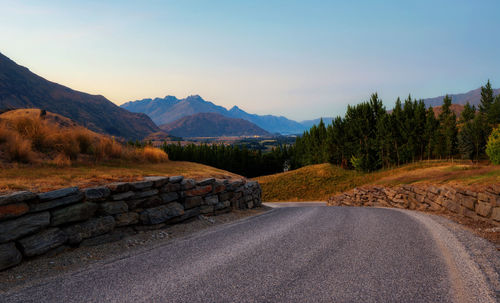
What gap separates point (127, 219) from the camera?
687 cm

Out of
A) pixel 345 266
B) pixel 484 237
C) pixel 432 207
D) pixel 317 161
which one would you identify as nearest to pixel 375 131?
pixel 317 161

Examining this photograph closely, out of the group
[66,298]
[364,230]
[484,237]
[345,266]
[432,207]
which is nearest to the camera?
[66,298]

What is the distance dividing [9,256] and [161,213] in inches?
143

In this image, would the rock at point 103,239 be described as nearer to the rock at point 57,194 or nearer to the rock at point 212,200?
the rock at point 57,194

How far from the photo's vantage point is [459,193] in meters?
10.6

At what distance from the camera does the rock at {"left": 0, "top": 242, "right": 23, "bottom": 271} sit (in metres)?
4.51

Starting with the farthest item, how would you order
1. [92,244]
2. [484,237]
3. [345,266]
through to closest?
1. [484,237]
2. [92,244]
3. [345,266]

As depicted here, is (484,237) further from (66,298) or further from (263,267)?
(66,298)

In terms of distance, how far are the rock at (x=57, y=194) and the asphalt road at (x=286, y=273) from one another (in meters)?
1.73

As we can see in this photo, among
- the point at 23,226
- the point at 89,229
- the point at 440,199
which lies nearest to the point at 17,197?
the point at 23,226

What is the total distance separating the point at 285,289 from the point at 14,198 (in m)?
5.30

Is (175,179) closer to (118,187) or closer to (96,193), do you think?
(118,187)

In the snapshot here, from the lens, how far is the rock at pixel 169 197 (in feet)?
26.5

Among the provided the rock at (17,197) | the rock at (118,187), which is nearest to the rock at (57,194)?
the rock at (17,197)
